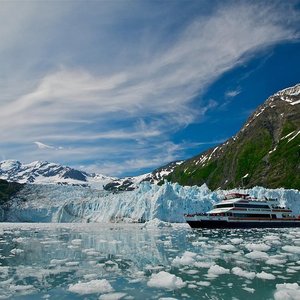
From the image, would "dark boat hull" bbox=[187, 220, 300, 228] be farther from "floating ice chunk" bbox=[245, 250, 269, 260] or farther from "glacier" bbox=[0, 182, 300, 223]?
"floating ice chunk" bbox=[245, 250, 269, 260]

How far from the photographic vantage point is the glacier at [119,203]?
64.3 meters

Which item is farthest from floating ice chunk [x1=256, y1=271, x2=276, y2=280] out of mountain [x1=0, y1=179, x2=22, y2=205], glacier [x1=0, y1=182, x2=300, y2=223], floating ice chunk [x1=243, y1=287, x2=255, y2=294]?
mountain [x1=0, y1=179, x2=22, y2=205]

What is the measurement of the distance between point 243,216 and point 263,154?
11331cm

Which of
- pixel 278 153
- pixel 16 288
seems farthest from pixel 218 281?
pixel 278 153

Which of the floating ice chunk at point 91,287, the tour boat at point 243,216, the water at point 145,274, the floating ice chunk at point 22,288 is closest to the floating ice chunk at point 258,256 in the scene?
the water at point 145,274

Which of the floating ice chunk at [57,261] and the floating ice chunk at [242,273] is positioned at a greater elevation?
the floating ice chunk at [57,261]

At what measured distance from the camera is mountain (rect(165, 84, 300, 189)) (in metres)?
140

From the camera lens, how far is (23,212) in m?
85.4

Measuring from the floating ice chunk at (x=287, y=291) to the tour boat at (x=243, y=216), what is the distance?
1411 inches

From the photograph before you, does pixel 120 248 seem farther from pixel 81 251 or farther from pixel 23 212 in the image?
pixel 23 212

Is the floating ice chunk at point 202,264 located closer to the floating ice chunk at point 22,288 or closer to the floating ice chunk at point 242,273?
the floating ice chunk at point 242,273

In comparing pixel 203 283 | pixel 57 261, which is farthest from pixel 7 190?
pixel 203 283

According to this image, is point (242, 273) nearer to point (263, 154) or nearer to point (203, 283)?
point (203, 283)

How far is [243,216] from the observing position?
49.9 metres
